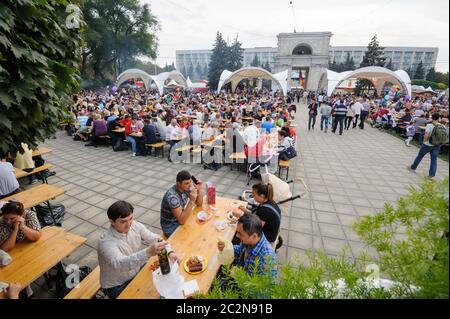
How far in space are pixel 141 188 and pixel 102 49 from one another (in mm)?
37698

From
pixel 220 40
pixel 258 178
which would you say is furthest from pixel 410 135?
pixel 220 40

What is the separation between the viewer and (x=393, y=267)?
125 centimetres

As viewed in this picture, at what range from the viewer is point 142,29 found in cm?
3672

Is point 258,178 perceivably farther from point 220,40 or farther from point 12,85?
point 220,40

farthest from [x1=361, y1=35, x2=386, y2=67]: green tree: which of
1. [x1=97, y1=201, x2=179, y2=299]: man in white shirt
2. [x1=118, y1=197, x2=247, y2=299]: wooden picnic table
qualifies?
[x1=97, y1=201, x2=179, y2=299]: man in white shirt

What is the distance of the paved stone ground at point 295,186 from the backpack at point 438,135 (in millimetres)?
1053

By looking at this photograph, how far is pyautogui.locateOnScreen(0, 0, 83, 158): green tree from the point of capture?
5.65ft

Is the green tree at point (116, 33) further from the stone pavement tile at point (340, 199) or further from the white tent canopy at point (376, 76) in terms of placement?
the stone pavement tile at point (340, 199)

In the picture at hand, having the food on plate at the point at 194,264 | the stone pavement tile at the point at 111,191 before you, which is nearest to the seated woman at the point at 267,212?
the food on plate at the point at 194,264

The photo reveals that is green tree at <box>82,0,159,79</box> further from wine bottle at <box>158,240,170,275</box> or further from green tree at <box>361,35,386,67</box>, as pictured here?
green tree at <box>361,35,386,67</box>

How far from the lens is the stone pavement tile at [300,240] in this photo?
420cm

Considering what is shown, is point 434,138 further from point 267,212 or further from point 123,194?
point 123,194

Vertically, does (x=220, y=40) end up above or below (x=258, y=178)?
above
